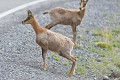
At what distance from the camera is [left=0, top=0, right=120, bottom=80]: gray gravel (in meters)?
7.92

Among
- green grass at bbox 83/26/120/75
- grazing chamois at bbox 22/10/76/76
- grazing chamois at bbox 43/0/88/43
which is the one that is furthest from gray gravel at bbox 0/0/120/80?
grazing chamois at bbox 43/0/88/43

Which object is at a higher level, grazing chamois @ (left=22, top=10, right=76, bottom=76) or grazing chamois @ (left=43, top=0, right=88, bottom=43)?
grazing chamois @ (left=22, top=10, right=76, bottom=76)

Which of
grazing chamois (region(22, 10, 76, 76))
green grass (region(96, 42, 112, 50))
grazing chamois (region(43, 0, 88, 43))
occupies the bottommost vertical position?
green grass (region(96, 42, 112, 50))

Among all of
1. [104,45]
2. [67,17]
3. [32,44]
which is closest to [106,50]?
[104,45]

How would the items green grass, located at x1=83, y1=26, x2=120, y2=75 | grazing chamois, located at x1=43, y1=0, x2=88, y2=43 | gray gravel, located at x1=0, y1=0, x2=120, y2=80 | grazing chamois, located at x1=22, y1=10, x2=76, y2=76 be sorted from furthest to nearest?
1. grazing chamois, located at x1=43, y1=0, x2=88, y2=43
2. green grass, located at x1=83, y1=26, x2=120, y2=75
3. grazing chamois, located at x1=22, y1=10, x2=76, y2=76
4. gray gravel, located at x1=0, y1=0, x2=120, y2=80

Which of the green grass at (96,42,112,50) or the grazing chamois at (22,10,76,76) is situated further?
the green grass at (96,42,112,50)

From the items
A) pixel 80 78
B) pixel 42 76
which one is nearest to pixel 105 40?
pixel 80 78

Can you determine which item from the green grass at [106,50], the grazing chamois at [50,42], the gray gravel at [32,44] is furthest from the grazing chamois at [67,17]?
the grazing chamois at [50,42]

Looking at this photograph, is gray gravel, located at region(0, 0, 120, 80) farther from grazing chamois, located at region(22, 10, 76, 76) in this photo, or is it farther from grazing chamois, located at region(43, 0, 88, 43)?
grazing chamois, located at region(43, 0, 88, 43)

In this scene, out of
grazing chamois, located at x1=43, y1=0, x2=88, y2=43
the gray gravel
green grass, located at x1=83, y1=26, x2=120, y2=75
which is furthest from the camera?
grazing chamois, located at x1=43, y1=0, x2=88, y2=43

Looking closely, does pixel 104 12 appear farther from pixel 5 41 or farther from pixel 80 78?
pixel 80 78

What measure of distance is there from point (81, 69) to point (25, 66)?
121 cm

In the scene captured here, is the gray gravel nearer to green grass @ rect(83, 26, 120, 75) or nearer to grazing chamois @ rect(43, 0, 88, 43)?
green grass @ rect(83, 26, 120, 75)

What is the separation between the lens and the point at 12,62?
836 centimetres
